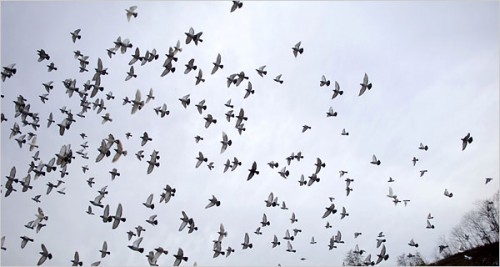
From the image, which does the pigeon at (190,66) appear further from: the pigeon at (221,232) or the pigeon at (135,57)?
the pigeon at (221,232)

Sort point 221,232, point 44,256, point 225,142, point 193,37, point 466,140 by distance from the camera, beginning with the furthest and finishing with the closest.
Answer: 1. point 225,142
2. point 221,232
3. point 466,140
4. point 44,256
5. point 193,37

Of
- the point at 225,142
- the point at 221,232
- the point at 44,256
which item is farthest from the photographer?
the point at 225,142

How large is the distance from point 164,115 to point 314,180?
1159cm

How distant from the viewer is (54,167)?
82.1 ft

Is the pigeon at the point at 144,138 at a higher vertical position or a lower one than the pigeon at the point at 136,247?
higher

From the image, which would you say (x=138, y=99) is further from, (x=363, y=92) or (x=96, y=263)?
(x=363, y=92)

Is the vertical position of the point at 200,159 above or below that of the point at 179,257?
above

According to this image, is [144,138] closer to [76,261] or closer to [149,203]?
[149,203]

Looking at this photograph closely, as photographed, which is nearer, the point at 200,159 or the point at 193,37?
the point at 193,37

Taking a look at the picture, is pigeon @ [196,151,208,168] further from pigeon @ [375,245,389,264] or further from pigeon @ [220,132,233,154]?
pigeon @ [375,245,389,264]

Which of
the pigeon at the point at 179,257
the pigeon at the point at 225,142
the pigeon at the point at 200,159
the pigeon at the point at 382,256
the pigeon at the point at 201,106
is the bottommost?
the pigeon at the point at 382,256

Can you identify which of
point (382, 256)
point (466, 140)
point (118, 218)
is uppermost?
point (466, 140)

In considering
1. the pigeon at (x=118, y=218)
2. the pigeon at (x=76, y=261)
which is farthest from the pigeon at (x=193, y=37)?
the pigeon at (x=76, y=261)

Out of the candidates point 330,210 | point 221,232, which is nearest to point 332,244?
point 330,210
